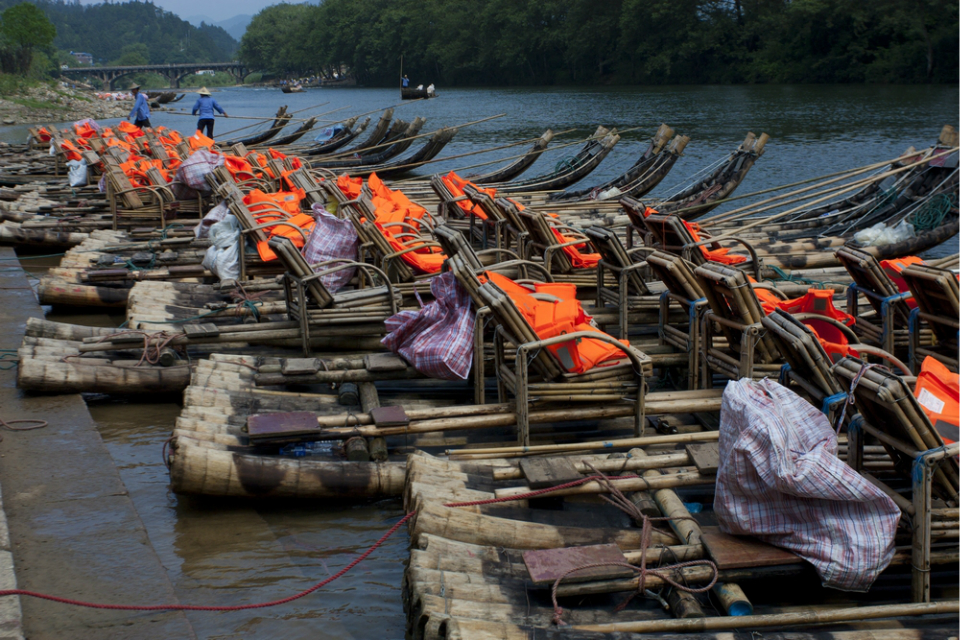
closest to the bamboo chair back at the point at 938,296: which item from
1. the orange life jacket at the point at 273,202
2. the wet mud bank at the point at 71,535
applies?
the wet mud bank at the point at 71,535

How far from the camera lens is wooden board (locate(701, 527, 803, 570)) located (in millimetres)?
2967

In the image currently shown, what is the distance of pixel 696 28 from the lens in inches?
1796

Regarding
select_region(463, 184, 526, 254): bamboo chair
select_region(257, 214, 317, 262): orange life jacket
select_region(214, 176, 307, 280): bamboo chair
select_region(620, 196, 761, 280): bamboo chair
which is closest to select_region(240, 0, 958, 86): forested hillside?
select_region(463, 184, 526, 254): bamboo chair

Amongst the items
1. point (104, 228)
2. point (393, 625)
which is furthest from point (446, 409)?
point (104, 228)

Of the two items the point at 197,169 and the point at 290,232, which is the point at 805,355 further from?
the point at 197,169

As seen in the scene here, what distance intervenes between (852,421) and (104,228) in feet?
30.3

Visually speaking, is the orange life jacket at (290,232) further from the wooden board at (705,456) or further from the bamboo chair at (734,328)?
the wooden board at (705,456)

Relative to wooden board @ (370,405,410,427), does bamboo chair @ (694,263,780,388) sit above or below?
above

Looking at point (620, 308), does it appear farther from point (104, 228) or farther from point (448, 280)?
point (104, 228)

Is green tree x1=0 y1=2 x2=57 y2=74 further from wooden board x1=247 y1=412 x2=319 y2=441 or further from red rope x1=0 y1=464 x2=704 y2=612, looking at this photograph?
red rope x1=0 y1=464 x2=704 y2=612

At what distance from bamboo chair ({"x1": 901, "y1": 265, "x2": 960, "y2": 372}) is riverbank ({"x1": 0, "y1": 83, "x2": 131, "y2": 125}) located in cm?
4537

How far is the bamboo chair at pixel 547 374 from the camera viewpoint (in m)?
4.02

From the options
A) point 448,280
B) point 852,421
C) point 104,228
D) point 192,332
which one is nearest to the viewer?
point 852,421

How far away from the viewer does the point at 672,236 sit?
6156 mm
